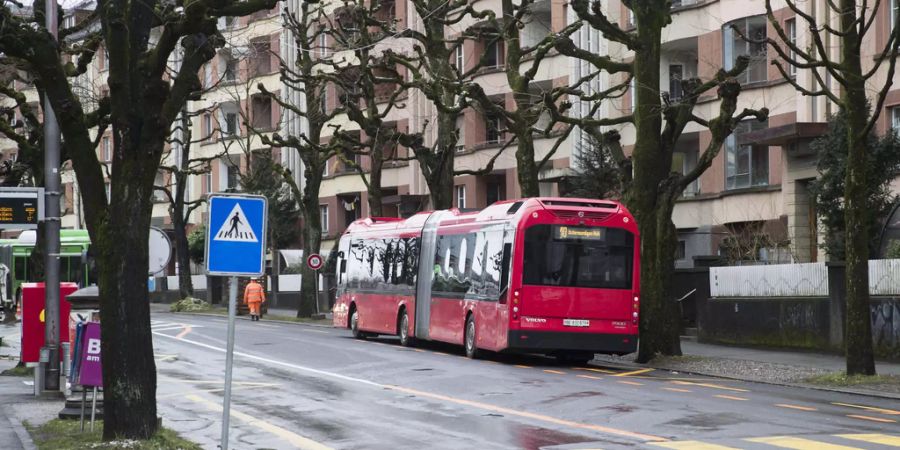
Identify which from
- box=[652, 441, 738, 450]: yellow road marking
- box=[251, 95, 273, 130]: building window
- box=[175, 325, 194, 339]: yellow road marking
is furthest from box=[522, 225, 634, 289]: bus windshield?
box=[251, 95, 273, 130]: building window

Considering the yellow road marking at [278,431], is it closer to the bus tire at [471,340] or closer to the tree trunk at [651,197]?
the bus tire at [471,340]

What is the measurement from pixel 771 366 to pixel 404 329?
10.2m

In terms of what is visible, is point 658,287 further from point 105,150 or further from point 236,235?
point 105,150

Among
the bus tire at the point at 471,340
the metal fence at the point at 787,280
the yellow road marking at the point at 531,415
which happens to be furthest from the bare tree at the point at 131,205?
the metal fence at the point at 787,280

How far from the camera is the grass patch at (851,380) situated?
21422mm

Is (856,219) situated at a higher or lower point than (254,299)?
higher

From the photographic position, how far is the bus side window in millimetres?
26672

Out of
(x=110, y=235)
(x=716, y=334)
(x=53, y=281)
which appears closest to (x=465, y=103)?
(x=716, y=334)

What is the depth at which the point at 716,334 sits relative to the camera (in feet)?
110

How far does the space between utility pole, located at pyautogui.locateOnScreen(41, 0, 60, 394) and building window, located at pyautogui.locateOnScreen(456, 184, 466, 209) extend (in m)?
38.0

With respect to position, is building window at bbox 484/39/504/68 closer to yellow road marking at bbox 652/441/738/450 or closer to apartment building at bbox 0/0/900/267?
apartment building at bbox 0/0/900/267

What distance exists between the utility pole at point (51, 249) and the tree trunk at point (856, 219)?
12.1 meters

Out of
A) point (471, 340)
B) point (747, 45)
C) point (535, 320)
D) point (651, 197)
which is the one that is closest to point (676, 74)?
point (747, 45)

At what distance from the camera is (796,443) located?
521 inches
